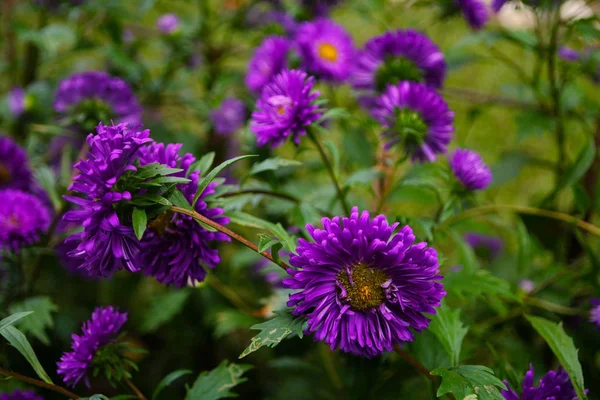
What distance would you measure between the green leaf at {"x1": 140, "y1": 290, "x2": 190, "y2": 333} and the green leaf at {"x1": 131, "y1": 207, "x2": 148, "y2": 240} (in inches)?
25.7

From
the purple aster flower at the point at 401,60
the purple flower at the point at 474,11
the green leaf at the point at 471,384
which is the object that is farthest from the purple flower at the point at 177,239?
the purple flower at the point at 474,11

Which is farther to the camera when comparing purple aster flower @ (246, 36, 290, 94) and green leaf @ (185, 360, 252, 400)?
purple aster flower @ (246, 36, 290, 94)

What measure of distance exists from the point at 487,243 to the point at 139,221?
1.07 metres

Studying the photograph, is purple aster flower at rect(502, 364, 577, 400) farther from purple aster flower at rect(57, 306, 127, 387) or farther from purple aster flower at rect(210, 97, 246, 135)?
purple aster flower at rect(210, 97, 246, 135)

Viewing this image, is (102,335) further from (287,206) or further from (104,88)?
(104,88)

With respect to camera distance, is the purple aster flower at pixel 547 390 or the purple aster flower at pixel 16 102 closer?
the purple aster flower at pixel 547 390

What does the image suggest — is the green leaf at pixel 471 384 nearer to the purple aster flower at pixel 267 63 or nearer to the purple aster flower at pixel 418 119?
the purple aster flower at pixel 418 119

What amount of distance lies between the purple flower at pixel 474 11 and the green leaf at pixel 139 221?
81 centimetres

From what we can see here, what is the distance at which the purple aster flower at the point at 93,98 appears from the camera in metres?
1.06

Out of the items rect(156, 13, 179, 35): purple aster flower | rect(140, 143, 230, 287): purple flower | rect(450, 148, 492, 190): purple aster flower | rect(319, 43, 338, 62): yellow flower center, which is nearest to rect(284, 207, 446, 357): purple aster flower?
rect(140, 143, 230, 287): purple flower

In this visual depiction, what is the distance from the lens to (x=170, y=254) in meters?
0.60

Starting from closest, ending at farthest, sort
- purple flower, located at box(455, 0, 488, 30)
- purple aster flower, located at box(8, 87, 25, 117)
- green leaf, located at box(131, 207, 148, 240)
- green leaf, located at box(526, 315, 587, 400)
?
green leaf, located at box(131, 207, 148, 240) → green leaf, located at box(526, 315, 587, 400) → purple flower, located at box(455, 0, 488, 30) → purple aster flower, located at box(8, 87, 25, 117)

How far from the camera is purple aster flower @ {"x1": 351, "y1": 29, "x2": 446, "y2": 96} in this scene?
3.17ft

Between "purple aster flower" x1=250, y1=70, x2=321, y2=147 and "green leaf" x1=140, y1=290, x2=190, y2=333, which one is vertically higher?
"purple aster flower" x1=250, y1=70, x2=321, y2=147
